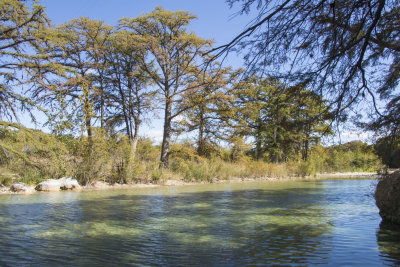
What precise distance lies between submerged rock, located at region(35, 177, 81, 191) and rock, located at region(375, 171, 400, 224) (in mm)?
11634

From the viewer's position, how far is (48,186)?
13.2 meters

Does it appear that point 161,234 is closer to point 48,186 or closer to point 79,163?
point 48,186

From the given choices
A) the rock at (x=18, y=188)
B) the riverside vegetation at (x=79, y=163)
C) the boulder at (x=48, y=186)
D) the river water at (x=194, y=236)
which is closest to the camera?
the river water at (x=194, y=236)

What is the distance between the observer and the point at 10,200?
10.0 metres

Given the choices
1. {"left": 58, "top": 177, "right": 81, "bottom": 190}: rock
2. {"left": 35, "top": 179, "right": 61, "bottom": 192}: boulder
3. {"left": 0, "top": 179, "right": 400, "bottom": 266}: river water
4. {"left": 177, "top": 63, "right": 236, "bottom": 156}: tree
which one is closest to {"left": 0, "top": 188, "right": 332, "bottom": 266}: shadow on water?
{"left": 0, "top": 179, "right": 400, "bottom": 266}: river water

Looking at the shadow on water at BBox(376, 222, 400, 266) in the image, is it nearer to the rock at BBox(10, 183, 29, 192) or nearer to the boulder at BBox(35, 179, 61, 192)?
the boulder at BBox(35, 179, 61, 192)

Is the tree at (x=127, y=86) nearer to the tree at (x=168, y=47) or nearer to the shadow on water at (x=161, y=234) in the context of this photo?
the tree at (x=168, y=47)

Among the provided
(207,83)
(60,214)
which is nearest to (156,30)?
(207,83)

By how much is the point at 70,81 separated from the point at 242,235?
17618 mm

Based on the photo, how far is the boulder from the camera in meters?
13.1

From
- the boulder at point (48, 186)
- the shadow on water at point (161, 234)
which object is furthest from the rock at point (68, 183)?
the shadow on water at point (161, 234)

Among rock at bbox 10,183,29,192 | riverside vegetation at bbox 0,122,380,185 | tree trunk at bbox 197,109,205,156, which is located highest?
tree trunk at bbox 197,109,205,156

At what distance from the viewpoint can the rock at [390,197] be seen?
6.34 meters

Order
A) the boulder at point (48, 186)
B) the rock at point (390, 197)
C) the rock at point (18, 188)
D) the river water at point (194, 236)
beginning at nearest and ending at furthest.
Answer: the river water at point (194, 236)
the rock at point (390, 197)
the rock at point (18, 188)
the boulder at point (48, 186)
